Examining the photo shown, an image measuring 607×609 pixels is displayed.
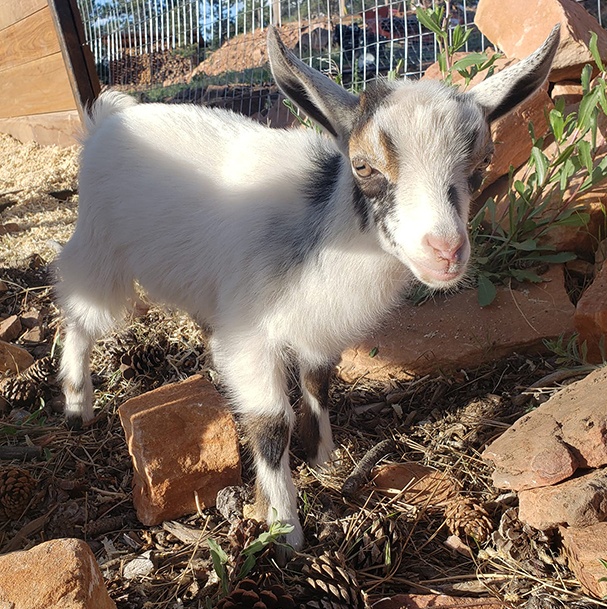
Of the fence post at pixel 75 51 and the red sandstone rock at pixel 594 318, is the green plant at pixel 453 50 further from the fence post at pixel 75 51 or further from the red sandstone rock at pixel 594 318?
the fence post at pixel 75 51

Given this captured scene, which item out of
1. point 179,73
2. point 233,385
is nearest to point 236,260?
point 233,385

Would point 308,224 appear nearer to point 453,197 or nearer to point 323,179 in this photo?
point 323,179

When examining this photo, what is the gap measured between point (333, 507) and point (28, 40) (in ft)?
21.6

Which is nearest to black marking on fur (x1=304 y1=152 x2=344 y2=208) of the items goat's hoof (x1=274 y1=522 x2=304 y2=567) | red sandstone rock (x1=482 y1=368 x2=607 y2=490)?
red sandstone rock (x1=482 y1=368 x2=607 y2=490)

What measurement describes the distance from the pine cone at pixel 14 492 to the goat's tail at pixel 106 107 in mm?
1755

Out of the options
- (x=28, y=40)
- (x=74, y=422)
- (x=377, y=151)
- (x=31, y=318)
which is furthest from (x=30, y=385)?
(x=28, y=40)

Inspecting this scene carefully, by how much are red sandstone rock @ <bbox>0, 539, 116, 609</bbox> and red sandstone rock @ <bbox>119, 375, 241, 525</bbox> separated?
680mm

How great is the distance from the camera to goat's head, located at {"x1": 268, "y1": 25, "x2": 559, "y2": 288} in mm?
1874

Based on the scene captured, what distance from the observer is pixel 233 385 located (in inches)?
98.7

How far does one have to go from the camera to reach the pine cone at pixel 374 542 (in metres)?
2.15

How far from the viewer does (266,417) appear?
7.96 ft

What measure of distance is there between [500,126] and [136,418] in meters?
2.53

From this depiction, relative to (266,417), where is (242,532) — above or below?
below

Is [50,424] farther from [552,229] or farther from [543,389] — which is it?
[552,229]
